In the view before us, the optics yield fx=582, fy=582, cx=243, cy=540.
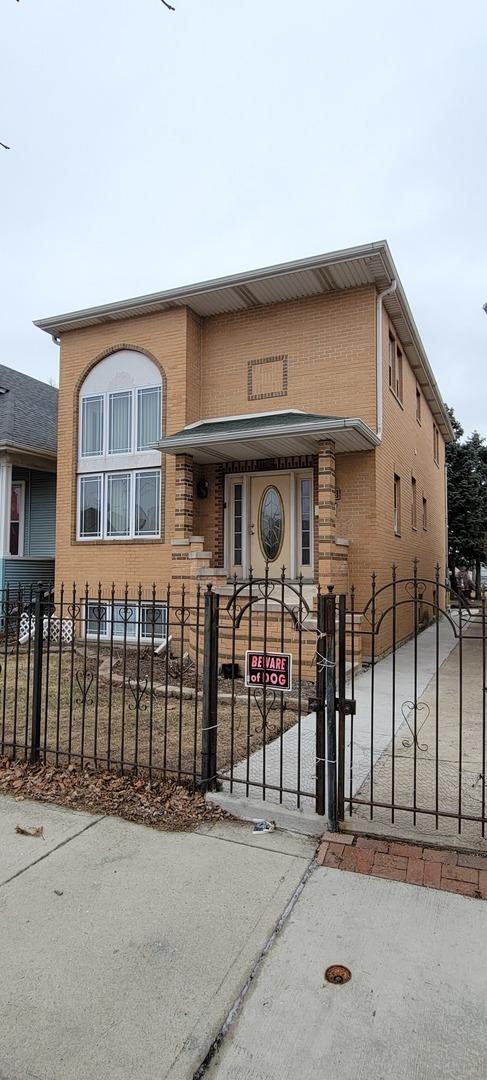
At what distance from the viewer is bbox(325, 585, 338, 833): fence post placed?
359 cm

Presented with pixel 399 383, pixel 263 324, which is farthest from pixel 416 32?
pixel 399 383

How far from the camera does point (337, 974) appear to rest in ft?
7.77

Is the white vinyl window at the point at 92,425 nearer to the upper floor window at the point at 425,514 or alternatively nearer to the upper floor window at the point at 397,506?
the upper floor window at the point at 397,506

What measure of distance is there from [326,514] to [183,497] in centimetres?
284

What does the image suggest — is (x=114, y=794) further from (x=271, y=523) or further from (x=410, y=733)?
(x=271, y=523)

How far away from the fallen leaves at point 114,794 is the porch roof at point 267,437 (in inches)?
233

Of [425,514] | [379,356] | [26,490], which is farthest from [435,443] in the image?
[26,490]

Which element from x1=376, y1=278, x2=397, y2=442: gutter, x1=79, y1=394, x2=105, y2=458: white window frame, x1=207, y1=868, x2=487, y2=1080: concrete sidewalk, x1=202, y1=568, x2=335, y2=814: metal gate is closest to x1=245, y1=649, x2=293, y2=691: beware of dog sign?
x1=202, y1=568, x2=335, y2=814: metal gate

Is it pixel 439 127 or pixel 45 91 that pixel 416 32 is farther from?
pixel 439 127

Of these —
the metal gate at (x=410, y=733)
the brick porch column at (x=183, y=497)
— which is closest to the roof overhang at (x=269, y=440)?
the brick porch column at (x=183, y=497)

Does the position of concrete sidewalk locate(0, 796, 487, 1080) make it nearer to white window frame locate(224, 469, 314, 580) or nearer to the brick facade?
the brick facade

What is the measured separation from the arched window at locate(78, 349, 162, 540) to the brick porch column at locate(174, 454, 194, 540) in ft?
2.73

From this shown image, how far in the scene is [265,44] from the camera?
339 cm

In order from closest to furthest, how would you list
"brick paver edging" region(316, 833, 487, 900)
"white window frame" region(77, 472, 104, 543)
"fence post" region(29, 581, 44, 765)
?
"brick paver edging" region(316, 833, 487, 900) < "fence post" region(29, 581, 44, 765) < "white window frame" region(77, 472, 104, 543)
